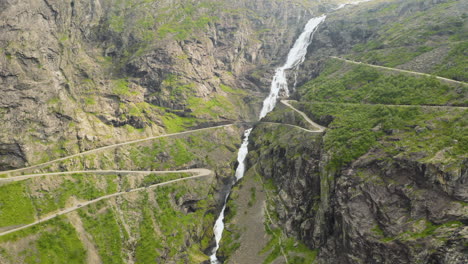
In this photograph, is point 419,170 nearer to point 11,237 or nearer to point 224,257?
point 224,257

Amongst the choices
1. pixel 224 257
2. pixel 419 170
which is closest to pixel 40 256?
pixel 224 257

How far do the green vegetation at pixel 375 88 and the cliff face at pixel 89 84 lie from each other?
142ft

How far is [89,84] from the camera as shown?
153250 mm

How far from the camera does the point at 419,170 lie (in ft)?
250

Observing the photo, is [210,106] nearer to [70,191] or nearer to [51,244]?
[70,191]

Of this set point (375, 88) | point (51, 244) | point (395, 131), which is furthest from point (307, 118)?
point (51, 244)

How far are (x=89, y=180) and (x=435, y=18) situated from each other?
607ft

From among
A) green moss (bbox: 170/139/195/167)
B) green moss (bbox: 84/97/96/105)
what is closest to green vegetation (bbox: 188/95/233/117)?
green moss (bbox: 170/139/195/167)

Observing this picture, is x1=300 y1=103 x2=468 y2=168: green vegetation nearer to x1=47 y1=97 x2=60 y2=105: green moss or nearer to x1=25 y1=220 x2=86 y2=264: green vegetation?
x1=25 y1=220 x2=86 y2=264: green vegetation

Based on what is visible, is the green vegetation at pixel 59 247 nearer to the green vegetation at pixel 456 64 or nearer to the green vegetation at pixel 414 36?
the green vegetation at pixel 456 64

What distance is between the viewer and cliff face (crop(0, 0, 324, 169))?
12400cm

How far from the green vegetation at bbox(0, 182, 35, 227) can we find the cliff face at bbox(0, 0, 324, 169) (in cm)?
1321

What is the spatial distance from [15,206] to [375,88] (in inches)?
5335

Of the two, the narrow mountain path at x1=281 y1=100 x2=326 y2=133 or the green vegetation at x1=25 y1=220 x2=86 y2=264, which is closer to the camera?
the green vegetation at x1=25 y1=220 x2=86 y2=264
